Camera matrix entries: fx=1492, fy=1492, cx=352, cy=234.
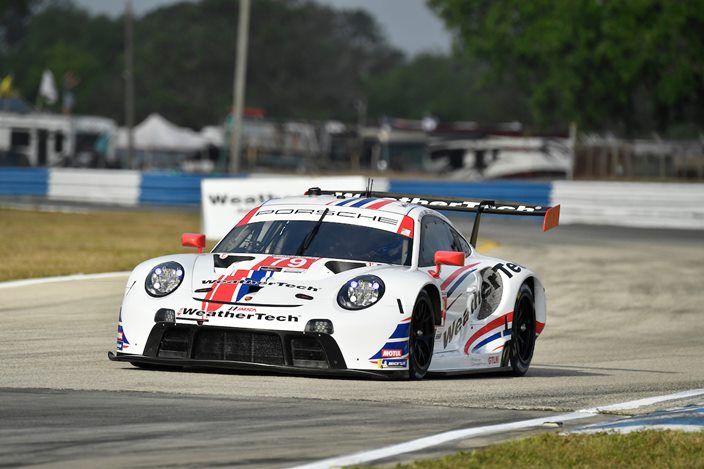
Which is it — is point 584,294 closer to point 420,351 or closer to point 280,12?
point 420,351

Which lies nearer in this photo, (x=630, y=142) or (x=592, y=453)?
(x=592, y=453)

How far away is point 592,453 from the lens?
666 cm

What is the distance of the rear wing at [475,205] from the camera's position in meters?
11.3

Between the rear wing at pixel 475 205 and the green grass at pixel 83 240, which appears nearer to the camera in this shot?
the rear wing at pixel 475 205

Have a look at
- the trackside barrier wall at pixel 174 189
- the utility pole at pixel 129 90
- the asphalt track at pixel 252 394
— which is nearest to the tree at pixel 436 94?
the utility pole at pixel 129 90

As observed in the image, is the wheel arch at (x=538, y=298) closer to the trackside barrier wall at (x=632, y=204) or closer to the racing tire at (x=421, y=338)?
the racing tire at (x=421, y=338)

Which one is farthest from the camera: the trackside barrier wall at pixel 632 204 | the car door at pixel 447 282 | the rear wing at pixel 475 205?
the trackside barrier wall at pixel 632 204

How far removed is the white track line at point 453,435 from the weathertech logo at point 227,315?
1982mm

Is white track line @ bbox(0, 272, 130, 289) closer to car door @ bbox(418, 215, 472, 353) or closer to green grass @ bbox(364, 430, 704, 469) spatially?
car door @ bbox(418, 215, 472, 353)

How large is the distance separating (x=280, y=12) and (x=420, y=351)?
127 m

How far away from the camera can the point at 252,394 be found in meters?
8.35

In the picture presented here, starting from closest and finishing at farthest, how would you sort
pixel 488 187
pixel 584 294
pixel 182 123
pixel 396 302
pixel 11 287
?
pixel 396 302, pixel 11 287, pixel 584 294, pixel 488 187, pixel 182 123

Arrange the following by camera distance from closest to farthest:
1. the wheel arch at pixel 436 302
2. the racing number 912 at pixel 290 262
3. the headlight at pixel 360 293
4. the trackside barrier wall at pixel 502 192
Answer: the headlight at pixel 360 293 < the racing number 912 at pixel 290 262 < the wheel arch at pixel 436 302 < the trackside barrier wall at pixel 502 192

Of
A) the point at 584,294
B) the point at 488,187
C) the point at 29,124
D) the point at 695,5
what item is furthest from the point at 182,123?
the point at 584,294
